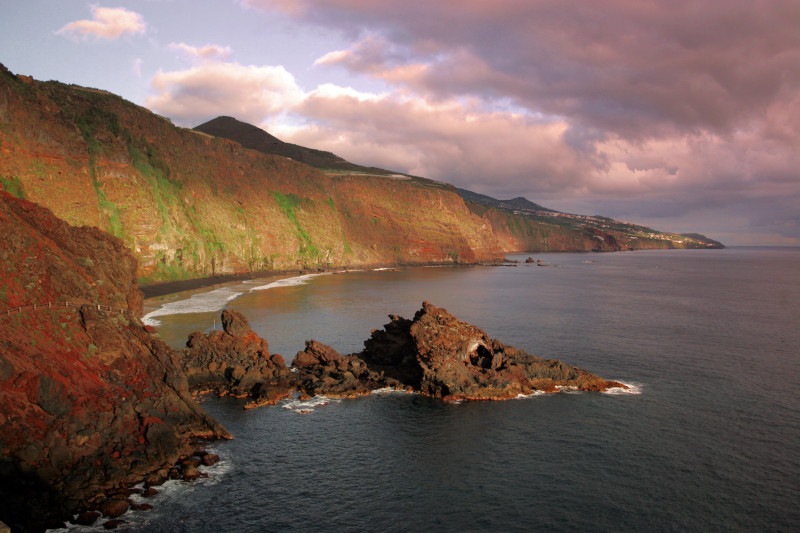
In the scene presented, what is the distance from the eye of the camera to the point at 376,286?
369ft

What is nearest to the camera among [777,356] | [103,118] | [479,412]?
[479,412]

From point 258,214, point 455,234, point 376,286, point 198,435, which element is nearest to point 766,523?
point 198,435

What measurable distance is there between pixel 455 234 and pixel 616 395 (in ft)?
533

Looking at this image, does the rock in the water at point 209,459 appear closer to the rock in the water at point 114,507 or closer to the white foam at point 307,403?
the rock in the water at point 114,507

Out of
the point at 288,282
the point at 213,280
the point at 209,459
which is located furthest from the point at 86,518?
the point at 288,282

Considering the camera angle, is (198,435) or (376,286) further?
(376,286)

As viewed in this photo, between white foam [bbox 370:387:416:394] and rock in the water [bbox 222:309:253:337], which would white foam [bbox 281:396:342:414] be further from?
rock in the water [bbox 222:309:253:337]

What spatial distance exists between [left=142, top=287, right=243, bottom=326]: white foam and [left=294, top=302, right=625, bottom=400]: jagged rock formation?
98.2 ft

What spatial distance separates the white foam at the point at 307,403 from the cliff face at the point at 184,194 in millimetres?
60302

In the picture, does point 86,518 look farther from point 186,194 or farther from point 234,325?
point 186,194

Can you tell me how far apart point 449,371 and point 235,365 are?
56.8ft

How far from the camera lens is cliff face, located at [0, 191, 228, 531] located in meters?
21.1

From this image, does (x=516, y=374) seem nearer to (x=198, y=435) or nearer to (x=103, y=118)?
(x=198, y=435)

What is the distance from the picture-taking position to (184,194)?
4400 inches
